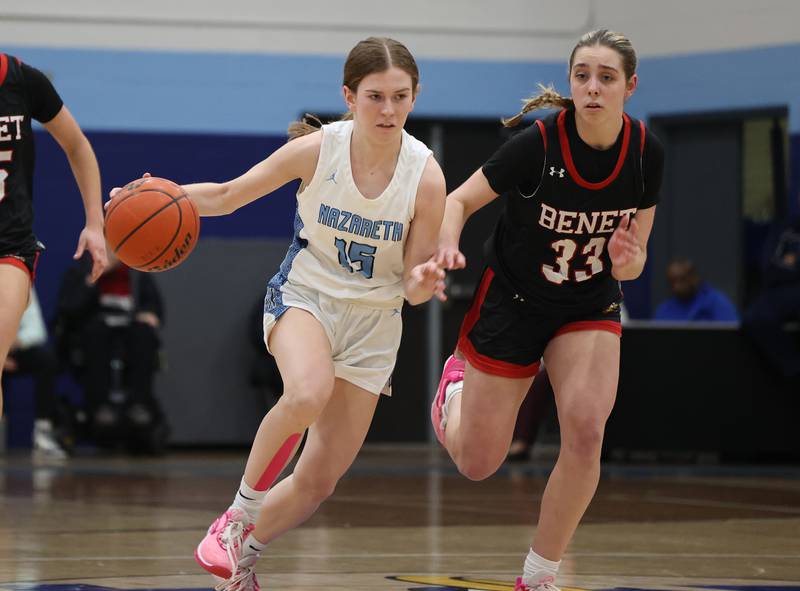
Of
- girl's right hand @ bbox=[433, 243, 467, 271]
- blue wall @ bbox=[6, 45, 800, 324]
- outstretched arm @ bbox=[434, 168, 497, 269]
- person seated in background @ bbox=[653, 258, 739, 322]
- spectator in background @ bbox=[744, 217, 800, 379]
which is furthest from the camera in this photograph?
blue wall @ bbox=[6, 45, 800, 324]

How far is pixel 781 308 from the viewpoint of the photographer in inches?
440

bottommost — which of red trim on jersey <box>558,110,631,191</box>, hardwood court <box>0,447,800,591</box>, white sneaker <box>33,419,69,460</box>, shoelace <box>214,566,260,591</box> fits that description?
white sneaker <box>33,419,69,460</box>

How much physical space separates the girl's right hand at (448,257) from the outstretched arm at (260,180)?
23.6 inches

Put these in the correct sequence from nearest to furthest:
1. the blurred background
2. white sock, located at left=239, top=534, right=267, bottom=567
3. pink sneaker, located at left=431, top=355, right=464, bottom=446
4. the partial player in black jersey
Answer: white sock, located at left=239, top=534, right=267, bottom=567, the partial player in black jersey, pink sneaker, located at left=431, top=355, right=464, bottom=446, the blurred background

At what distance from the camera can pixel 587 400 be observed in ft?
15.8

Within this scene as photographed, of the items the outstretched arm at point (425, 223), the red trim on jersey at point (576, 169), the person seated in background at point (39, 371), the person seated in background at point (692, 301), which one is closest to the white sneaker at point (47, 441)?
the person seated in background at point (39, 371)

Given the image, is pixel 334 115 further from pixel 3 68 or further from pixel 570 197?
pixel 570 197

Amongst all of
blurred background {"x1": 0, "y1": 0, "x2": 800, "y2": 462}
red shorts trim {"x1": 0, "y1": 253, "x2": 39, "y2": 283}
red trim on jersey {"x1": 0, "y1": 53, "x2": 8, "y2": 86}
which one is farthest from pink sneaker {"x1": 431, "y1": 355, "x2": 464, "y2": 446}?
blurred background {"x1": 0, "y1": 0, "x2": 800, "y2": 462}

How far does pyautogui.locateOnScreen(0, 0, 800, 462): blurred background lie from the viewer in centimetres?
1291

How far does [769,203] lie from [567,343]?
9028 mm

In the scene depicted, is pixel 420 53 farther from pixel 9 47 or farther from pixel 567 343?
pixel 567 343

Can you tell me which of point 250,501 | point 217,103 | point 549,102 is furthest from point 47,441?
point 549,102

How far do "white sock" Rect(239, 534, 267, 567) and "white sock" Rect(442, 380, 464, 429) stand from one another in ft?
3.22

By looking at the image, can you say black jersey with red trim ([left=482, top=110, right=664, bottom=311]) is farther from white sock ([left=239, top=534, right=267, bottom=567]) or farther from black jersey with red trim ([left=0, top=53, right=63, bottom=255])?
black jersey with red trim ([left=0, top=53, right=63, bottom=255])
